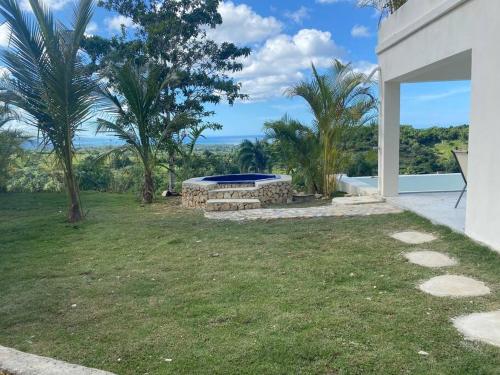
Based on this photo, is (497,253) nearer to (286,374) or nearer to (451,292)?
(451,292)

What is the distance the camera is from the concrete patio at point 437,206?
6668mm

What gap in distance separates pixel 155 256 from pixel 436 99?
12.9 m

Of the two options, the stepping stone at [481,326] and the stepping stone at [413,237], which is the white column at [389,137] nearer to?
the stepping stone at [413,237]

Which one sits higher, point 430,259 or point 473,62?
point 473,62

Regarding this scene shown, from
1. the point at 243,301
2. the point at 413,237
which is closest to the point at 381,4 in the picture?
the point at 413,237

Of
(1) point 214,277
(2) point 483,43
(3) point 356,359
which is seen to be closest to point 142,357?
(3) point 356,359

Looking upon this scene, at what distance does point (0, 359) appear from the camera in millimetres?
2938

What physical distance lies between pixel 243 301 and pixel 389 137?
6.47 metres

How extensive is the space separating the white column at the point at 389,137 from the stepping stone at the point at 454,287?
5203mm

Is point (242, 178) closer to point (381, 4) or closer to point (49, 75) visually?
point (381, 4)

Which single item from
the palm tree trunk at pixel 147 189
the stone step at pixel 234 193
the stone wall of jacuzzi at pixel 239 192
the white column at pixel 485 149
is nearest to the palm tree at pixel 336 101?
the stone wall of jacuzzi at pixel 239 192

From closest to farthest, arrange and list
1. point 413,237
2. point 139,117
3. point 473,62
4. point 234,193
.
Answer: point 473,62 < point 413,237 < point 234,193 < point 139,117

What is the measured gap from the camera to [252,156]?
16.1 meters

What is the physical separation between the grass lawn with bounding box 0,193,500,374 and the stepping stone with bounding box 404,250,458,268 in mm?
124
